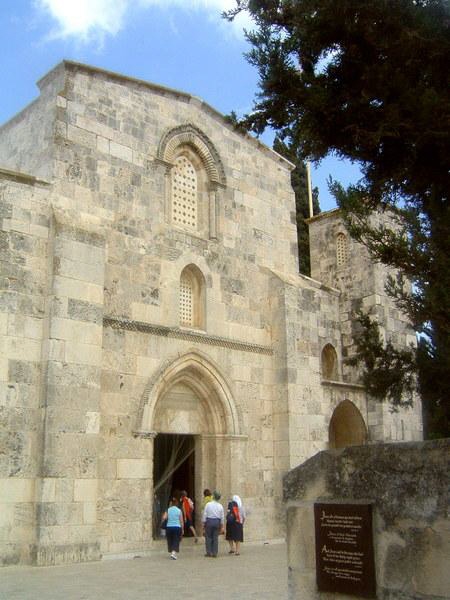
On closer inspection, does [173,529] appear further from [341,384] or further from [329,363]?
[329,363]

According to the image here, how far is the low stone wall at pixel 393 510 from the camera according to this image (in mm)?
5074

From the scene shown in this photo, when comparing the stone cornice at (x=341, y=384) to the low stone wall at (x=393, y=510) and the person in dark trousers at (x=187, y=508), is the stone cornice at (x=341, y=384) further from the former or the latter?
the low stone wall at (x=393, y=510)

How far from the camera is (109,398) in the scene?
1363 cm

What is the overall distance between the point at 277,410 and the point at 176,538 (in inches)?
177

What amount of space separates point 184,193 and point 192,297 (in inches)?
101

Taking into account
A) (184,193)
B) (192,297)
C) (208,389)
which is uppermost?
(184,193)

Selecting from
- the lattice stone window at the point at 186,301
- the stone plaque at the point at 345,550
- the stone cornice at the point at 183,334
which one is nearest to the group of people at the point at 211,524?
the stone cornice at the point at 183,334

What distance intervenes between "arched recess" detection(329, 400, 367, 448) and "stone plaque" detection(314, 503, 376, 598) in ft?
46.4

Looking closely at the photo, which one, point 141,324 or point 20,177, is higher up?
point 20,177

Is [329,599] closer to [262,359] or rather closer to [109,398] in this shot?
[109,398]

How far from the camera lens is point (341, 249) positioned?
891 inches

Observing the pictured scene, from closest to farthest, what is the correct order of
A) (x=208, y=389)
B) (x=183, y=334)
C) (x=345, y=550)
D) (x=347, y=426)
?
(x=345, y=550) → (x=183, y=334) → (x=208, y=389) → (x=347, y=426)

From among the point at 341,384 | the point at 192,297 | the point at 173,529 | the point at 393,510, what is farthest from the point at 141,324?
the point at 393,510

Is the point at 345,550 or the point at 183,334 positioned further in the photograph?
the point at 183,334
